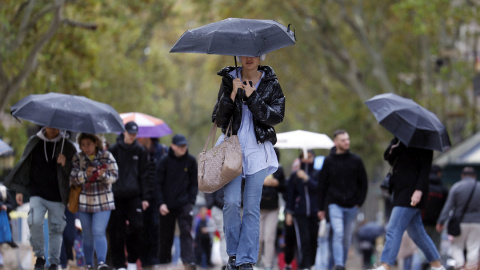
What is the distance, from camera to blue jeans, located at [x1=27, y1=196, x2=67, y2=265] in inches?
462

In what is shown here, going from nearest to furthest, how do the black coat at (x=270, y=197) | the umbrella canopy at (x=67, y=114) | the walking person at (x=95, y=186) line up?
the umbrella canopy at (x=67, y=114)
the walking person at (x=95, y=186)
the black coat at (x=270, y=197)

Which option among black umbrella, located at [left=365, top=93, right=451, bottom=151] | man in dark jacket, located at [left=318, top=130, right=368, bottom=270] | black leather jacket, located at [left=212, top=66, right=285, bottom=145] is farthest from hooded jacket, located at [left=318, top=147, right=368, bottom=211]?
black leather jacket, located at [left=212, top=66, right=285, bottom=145]

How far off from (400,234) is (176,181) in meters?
3.44

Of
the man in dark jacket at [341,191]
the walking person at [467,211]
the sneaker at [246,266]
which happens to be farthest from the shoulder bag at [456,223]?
the sneaker at [246,266]

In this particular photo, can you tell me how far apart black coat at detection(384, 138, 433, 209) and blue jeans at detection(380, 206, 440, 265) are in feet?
0.34

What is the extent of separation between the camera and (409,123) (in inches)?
478

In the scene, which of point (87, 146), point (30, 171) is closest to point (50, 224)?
point (30, 171)

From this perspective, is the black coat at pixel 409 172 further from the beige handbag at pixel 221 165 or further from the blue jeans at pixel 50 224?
the blue jeans at pixel 50 224

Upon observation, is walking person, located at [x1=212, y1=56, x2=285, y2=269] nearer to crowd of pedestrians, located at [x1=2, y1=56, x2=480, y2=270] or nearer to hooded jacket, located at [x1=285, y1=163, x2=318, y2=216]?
crowd of pedestrians, located at [x1=2, y1=56, x2=480, y2=270]

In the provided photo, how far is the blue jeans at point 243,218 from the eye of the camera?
877cm

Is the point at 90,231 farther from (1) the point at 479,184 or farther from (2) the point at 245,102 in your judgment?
(1) the point at 479,184

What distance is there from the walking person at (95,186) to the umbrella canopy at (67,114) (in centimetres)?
41

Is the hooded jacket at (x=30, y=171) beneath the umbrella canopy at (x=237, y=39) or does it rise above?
beneath

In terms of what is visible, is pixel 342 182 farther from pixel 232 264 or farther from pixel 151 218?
pixel 232 264
